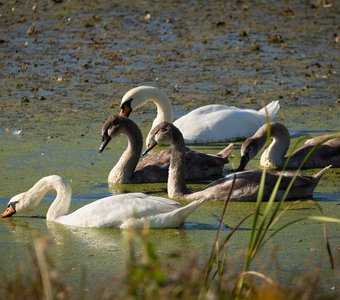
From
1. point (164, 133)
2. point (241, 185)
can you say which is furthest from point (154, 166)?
point (241, 185)

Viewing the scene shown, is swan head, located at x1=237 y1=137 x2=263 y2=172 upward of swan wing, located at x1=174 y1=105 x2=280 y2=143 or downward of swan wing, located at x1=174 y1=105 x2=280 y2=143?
upward

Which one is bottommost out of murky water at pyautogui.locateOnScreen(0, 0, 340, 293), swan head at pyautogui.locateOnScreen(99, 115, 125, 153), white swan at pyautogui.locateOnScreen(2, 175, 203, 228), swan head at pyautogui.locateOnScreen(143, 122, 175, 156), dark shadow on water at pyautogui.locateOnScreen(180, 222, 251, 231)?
murky water at pyautogui.locateOnScreen(0, 0, 340, 293)

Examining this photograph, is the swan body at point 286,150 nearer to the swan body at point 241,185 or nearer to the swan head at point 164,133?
the swan head at point 164,133

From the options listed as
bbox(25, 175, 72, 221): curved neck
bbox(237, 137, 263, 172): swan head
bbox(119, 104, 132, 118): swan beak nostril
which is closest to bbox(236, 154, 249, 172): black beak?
bbox(237, 137, 263, 172): swan head

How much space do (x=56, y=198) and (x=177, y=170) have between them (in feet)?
3.82

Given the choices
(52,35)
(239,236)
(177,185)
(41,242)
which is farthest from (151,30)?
(41,242)

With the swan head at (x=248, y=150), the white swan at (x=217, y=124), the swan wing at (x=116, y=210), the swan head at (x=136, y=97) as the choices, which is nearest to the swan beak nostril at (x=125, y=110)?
the swan head at (x=136, y=97)

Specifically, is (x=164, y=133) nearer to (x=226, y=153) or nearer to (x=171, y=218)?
(x=226, y=153)

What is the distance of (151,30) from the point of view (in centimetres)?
1683

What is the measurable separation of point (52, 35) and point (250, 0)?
151 inches

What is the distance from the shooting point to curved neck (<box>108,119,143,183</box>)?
8992 millimetres

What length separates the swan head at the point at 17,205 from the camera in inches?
300

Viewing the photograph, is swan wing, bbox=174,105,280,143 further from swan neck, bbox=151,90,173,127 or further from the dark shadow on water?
the dark shadow on water

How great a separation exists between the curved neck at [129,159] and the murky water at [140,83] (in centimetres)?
14
